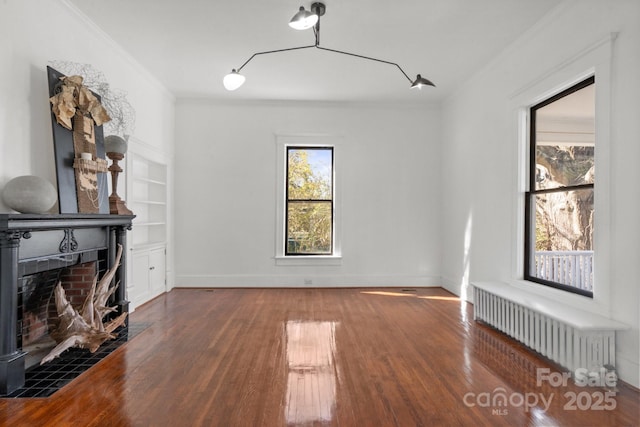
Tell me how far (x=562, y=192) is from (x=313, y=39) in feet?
9.63

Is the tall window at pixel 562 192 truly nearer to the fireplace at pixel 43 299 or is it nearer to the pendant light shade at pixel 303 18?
the pendant light shade at pixel 303 18

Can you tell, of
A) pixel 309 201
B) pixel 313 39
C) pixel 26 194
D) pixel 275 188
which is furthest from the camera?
pixel 309 201

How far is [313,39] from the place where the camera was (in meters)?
4.01

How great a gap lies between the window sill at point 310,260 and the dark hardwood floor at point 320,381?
182 cm

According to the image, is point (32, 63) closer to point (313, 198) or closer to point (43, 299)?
point (43, 299)

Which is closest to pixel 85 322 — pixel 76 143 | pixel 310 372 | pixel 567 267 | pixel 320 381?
pixel 76 143

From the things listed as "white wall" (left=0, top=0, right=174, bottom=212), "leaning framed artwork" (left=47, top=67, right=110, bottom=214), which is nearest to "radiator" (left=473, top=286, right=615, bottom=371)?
"leaning framed artwork" (left=47, top=67, right=110, bottom=214)

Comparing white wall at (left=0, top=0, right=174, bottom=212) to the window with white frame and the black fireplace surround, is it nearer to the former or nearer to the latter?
the black fireplace surround

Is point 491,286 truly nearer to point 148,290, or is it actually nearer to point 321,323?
point 321,323

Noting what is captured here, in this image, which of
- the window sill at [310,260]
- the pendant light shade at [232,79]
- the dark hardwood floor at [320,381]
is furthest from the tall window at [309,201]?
the pendant light shade at [232,79]

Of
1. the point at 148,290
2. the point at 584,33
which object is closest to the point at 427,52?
the point at 584,33

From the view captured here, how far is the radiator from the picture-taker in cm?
269

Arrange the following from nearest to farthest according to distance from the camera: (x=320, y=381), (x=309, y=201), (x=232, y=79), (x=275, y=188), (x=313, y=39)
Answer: (x=320, y=381) → (x=232, y=79) → (x=313, y=39) → (x=275, y=188) → (x=309, y=201)

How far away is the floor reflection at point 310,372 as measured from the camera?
88.7 inches
